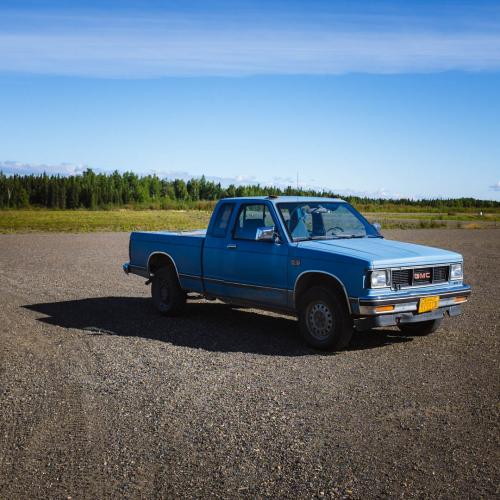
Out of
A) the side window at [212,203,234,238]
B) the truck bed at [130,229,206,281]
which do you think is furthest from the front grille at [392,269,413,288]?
the truck bed at [130,229,206,281]

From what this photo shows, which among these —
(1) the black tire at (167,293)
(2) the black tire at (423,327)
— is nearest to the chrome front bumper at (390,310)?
(2) the black tire at (423,327)

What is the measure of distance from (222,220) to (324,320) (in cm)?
256

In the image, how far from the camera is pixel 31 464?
479 cm

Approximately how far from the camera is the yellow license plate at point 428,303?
324 inches

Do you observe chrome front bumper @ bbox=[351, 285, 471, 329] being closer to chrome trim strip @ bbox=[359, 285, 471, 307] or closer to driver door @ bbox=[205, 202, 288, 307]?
chrome trim strip @ bbox=[359, 285, 471, 307]

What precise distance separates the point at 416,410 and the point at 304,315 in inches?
108

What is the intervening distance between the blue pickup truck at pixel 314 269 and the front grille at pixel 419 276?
12mm

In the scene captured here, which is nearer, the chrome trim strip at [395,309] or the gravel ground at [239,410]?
the gravel ground at [239,410]

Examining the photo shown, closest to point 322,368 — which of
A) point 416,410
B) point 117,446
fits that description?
point 416,410

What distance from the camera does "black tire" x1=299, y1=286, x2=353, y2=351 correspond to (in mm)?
8133

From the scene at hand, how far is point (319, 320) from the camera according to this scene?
8.41 meters

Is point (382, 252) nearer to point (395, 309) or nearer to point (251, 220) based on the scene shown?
point (395, 309)

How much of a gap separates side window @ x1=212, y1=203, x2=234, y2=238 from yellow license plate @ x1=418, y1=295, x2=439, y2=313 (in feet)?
10.3

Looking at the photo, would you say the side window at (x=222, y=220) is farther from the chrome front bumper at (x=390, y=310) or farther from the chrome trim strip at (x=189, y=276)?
the chrome front bumper at (x=390, y=310)
